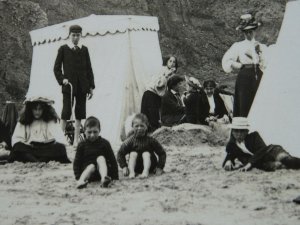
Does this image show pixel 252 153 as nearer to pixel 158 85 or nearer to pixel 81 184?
pixel 81 184

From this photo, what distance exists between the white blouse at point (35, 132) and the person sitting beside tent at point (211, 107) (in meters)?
2.97

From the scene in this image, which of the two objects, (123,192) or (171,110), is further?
(171,110)

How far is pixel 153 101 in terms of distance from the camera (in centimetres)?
856

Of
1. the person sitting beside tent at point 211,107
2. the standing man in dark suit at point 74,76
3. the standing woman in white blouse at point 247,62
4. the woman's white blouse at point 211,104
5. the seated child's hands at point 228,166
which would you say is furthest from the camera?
the woman's white blouse at point 211,104

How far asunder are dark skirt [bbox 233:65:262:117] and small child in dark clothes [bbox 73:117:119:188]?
2.37 meters

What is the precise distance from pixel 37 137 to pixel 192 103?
290 centimetres

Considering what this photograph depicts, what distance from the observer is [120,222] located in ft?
12.2

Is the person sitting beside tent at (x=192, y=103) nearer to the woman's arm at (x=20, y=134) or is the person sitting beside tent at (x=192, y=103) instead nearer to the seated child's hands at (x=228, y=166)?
the woman's arm at (x=20, y=134)

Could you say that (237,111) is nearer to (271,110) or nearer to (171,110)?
(271,110)

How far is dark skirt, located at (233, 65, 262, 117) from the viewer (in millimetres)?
6914

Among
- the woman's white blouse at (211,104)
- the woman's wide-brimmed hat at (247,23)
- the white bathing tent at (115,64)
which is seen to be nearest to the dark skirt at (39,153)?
the white bathing tent at (115,64)

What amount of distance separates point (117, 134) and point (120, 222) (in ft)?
16.9

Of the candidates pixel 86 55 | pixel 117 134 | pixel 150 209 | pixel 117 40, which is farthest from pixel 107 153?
pixel 117 40

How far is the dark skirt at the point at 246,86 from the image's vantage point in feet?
22.7
